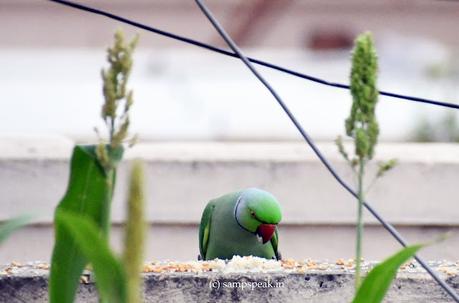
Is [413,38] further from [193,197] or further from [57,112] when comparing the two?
[193,197]

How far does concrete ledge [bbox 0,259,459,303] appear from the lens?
187 cm

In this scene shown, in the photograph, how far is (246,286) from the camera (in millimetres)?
1917

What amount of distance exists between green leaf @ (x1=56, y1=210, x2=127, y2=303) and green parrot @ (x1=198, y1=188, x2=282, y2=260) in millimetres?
1815

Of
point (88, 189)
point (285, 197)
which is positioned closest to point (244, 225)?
point (285, 197)

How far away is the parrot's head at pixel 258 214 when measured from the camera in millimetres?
2922

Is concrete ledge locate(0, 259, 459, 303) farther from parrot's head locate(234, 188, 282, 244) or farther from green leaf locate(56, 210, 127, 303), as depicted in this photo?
parrot's head locate(234, 188, 282, 244)

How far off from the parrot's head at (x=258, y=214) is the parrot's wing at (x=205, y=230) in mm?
76

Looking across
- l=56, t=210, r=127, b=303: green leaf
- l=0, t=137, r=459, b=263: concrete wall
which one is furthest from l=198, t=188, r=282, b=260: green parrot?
l=56, t=210, r=127, b=303: green leaf

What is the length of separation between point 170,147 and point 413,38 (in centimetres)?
555

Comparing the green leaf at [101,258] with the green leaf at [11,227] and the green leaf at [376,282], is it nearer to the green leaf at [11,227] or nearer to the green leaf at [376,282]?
the green leaf at [11,227]

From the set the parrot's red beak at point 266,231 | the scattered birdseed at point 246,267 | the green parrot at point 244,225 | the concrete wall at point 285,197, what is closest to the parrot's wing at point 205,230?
the green parrot at point 244,225

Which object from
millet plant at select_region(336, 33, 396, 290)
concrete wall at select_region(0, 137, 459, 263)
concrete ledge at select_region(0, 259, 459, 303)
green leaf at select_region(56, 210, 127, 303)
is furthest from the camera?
concrete wall at select_region(0, 137, 459, 263)

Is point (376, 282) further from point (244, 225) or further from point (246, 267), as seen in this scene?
point (244, 225)

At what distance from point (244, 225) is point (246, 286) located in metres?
1.02
